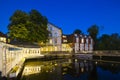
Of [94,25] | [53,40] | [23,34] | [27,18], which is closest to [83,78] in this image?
[23,34]

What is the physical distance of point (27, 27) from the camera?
154ft

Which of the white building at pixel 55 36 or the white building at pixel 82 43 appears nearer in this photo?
the white building at pixel 55 36

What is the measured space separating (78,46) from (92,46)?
7.74m

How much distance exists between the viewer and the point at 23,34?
44.3m

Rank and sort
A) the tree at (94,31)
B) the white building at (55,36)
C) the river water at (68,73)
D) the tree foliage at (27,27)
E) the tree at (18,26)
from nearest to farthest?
1. the river water at (68,73)
2. the tree at (18,26)
3. the tree foliage at (27,27)
4. the white building at (55,36)
5. the tree at (94,31)

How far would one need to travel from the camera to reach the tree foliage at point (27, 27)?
145 ft

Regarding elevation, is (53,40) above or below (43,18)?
below

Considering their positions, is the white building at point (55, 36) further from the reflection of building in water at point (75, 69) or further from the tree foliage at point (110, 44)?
the reflection of building in water at point (75, 69)

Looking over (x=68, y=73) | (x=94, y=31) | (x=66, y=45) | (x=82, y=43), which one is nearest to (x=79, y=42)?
(x=82, y=43)

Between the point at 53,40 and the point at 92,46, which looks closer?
the point at 53,40

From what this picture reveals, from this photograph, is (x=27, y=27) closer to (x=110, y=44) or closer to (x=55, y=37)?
(x=55, y=37)

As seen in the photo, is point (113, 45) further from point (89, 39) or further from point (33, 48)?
point (33, 48)

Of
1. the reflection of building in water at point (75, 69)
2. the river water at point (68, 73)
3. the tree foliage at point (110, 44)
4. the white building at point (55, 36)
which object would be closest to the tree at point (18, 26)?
the white building at point (55, 36)

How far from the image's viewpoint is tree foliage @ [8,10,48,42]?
4434 cm
